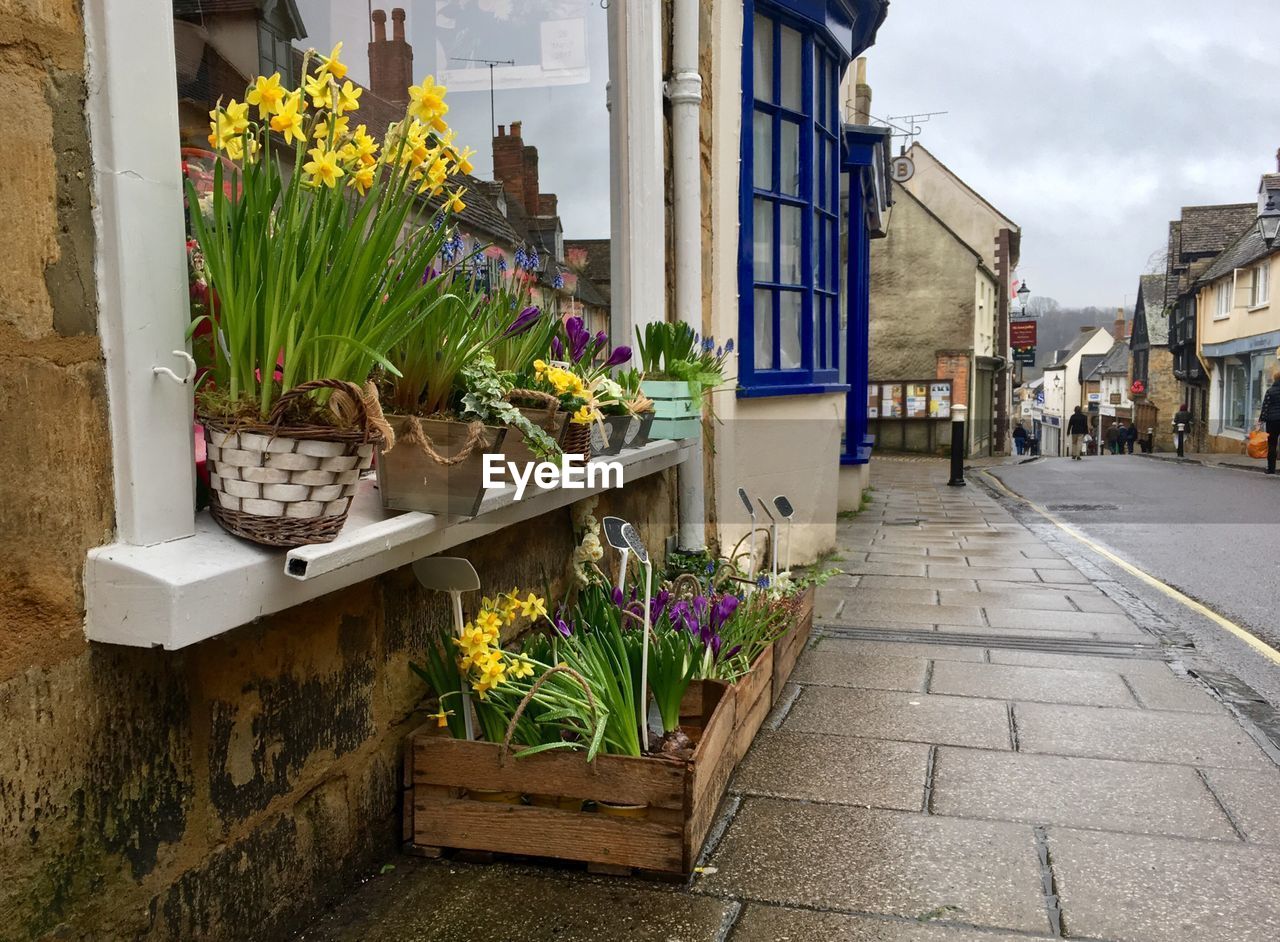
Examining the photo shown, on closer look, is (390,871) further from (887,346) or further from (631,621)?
(887,346)

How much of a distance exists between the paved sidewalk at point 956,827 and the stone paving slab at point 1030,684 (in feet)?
0.05

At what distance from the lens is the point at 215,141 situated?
2059 millimetres

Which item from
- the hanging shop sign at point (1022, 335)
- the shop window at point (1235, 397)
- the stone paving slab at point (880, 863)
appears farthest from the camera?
the hanging shop sign at point (1022, 335)

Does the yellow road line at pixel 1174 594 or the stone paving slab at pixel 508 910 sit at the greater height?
the stone paving slab at pixel 508 910

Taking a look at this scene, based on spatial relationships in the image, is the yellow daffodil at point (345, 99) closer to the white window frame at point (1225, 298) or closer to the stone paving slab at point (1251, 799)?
the stone paving slab at point (1251, 799)

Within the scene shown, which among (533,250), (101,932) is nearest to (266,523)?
(101,932)

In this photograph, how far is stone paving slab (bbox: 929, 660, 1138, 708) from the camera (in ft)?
13.5

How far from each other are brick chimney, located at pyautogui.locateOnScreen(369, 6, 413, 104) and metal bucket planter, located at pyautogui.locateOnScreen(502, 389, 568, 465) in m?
1.00

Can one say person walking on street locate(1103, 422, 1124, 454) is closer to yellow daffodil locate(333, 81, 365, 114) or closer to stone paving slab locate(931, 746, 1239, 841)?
stone paving slab locate(931, 746, 1239, 841)

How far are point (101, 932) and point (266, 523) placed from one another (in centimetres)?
72

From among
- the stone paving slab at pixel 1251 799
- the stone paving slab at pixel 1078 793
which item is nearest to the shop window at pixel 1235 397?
the stone paving slab at pixel 1251 799

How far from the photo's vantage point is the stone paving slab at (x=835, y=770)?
308 centimetres

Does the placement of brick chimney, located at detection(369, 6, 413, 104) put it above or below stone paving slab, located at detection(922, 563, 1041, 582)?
above

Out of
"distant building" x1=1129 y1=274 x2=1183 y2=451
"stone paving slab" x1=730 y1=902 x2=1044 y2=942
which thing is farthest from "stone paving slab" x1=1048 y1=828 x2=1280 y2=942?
"distant building" x1=1129 y1=274 x2=1183 y2=451
